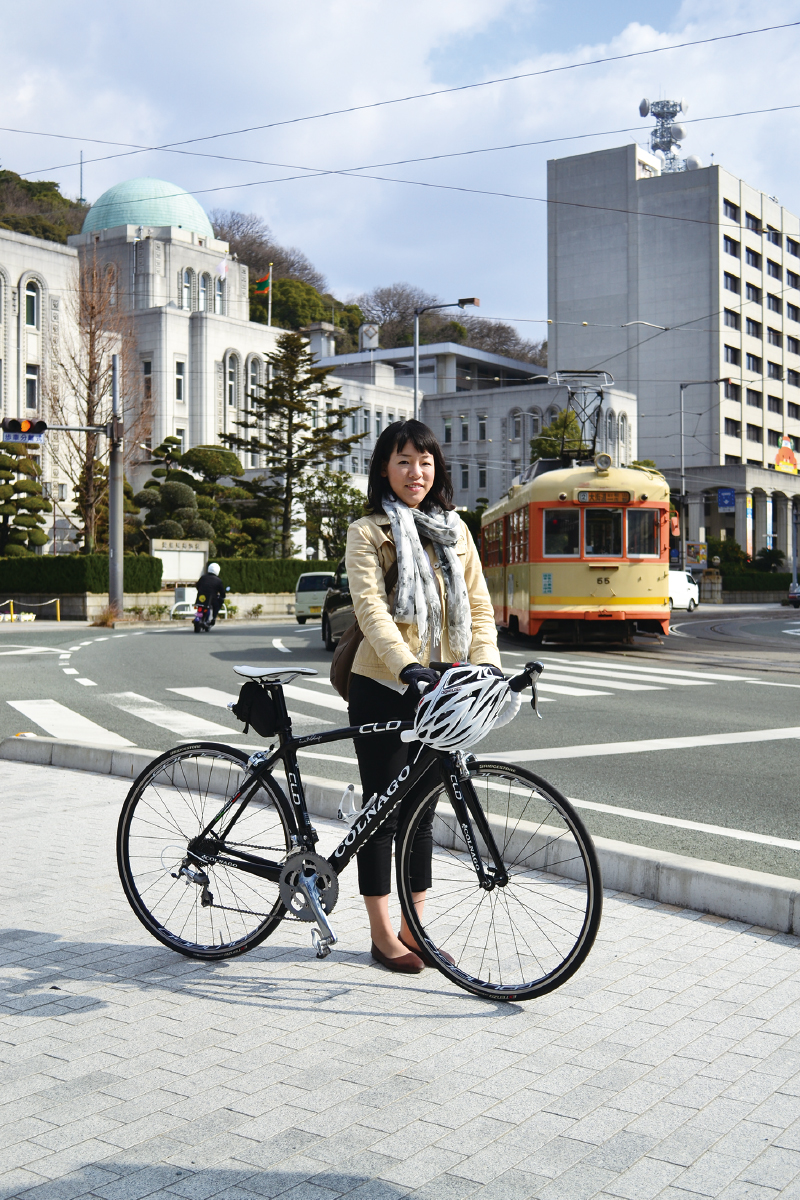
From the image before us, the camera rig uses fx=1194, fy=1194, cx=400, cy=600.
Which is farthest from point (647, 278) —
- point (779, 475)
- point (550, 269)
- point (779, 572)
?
point (779, 572)

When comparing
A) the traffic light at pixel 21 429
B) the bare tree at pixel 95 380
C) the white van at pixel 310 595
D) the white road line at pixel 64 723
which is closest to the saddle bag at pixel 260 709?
the white road line at pixel 64 723

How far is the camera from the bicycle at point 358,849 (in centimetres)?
399

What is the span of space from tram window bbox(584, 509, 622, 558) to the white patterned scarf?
56.0ft

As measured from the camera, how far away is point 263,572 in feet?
166

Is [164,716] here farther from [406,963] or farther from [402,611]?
[402,611]

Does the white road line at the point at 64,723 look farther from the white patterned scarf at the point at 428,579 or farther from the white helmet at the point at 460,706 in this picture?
the white helmet at the point at 460,706

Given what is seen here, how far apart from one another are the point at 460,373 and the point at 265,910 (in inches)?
4051

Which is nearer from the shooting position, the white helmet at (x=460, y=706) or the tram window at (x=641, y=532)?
the white helmet at (x=460, y=706)

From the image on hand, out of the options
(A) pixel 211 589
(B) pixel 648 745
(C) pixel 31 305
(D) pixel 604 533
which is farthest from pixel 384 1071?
(C) pixel 31 305

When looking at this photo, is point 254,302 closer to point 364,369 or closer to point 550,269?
point 364,369


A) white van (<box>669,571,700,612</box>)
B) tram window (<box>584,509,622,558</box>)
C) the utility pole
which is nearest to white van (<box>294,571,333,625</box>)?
the utility pole

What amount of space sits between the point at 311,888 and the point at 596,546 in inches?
687

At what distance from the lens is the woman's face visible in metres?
4.25

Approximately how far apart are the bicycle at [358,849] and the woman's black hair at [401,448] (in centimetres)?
73
